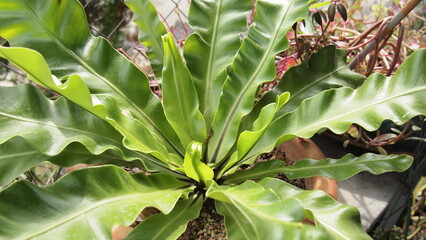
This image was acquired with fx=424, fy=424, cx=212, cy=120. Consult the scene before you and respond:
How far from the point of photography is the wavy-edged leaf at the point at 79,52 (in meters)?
0.74

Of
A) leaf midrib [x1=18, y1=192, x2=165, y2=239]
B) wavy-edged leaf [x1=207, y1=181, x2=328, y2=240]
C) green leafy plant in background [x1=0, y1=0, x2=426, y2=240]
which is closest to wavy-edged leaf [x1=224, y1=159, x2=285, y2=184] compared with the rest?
green leafy plant in background [x1=0, y1=0, x2=426, y2=240]

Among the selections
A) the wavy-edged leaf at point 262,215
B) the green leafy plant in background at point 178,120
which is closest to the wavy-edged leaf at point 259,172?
the green leafy plant in background at point 178,120

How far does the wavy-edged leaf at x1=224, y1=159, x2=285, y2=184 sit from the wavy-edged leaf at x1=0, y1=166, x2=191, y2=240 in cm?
Result: 17

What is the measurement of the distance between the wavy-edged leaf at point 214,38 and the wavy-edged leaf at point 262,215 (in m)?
0.27

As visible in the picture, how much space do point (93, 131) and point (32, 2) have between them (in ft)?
0.81

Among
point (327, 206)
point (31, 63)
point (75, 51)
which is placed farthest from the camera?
point (75, 51)

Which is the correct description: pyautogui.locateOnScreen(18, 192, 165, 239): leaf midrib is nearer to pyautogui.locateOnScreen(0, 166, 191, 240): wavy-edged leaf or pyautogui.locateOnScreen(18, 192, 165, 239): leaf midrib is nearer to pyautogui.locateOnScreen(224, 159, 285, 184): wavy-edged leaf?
pyautogui.locateOnScreen(0, 166, 191, 240): wavy-edged leaf

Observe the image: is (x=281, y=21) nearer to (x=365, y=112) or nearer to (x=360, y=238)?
(x=365, y=112)

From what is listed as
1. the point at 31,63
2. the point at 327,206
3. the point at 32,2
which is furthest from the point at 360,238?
the point at 32,2

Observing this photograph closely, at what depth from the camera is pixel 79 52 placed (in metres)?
0.81

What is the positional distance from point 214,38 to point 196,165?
302 mm

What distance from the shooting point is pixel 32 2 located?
2.43 ft

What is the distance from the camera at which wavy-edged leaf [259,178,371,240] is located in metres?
0.62

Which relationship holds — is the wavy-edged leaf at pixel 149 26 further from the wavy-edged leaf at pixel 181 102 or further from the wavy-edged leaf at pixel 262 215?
the wavy-edged leaf at pixel 262 215
